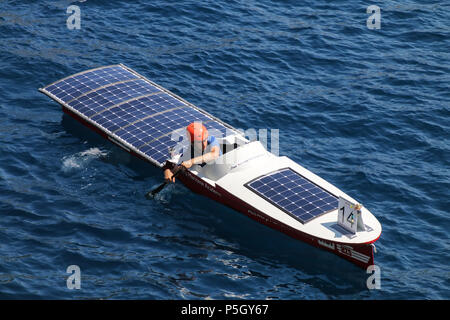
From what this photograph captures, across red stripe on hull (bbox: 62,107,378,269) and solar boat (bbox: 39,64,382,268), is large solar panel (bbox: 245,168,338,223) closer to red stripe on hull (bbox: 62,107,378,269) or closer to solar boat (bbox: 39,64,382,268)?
solar boat (bbox: 39,64,382,268)

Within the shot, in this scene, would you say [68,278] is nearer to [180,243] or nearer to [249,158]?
[180,243]

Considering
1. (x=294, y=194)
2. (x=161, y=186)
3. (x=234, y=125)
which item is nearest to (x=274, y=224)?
(x=294, y=194)

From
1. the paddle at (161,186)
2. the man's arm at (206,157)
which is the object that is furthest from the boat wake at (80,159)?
the man's arm at (206,157)

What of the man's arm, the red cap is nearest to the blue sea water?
the man's arm

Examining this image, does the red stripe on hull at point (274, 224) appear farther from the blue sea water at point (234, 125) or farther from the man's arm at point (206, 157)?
the man's arm at point (206, 157)

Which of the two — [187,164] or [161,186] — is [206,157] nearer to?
[187,164]
